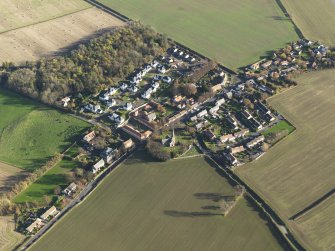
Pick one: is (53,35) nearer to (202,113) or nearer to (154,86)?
(154,86)

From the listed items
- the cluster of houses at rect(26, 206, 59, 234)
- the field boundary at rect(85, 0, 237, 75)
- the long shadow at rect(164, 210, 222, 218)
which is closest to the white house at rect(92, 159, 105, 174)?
the cluster of houses at rect(26, 206, 59, 234)

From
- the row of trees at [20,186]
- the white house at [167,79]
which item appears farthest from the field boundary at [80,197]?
the white house at [167,79]

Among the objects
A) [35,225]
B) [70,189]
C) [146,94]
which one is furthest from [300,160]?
[35,225]

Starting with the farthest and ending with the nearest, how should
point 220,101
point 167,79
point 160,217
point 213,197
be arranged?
point 167,79, point 220,101, point 213,197, point 160,217

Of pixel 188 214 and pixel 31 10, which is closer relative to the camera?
pixel 188 214

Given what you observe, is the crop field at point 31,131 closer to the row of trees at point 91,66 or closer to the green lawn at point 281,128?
the row of trees at point 91,66

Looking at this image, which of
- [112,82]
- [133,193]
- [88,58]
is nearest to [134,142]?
[133,193]

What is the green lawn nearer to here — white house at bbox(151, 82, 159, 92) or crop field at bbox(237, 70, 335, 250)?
crop field at bbox(237, 70, 335, 250)
